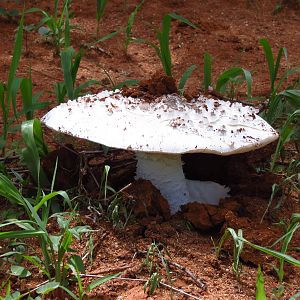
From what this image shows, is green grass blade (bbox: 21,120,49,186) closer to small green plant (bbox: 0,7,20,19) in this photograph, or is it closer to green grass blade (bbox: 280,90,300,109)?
green grass blade (bbox: 280,90,300,109)

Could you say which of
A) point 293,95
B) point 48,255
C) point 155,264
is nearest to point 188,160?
point 293,95

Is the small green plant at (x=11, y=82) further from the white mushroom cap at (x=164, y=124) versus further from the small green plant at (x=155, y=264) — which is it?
the small green plant at (x=155, y=264)

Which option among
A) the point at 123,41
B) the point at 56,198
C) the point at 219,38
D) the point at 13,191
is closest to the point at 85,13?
the point at 123,41

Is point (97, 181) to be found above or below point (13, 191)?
below

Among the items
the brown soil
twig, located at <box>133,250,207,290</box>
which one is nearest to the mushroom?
the brown soil

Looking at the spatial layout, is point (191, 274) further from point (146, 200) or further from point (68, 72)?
point (68, 72)

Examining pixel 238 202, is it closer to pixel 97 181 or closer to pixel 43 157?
pixel 97 181

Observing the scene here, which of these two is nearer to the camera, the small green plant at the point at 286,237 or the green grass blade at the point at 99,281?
the green grass blade at the point at 99,281

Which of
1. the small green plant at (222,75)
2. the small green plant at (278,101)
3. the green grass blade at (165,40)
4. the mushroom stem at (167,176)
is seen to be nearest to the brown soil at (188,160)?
the mushroom stem at (167,176)
